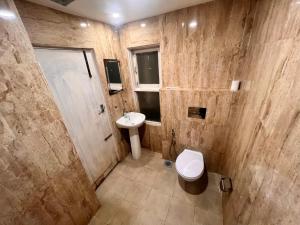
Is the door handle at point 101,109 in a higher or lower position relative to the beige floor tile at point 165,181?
higher

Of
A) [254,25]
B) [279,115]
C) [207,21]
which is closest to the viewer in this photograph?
[279,115]

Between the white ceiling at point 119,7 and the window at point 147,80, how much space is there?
21.4 inches

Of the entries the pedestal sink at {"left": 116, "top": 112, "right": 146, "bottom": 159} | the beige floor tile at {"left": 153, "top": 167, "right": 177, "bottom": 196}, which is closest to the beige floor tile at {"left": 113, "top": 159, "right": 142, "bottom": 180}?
the pedestal sink at {"left": 116, "top": 112, "right": 146, "bottom": 159}

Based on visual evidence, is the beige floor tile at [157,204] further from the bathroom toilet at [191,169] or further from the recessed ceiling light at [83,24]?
the recessed ceiling light at [83,24]

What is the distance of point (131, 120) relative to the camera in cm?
226

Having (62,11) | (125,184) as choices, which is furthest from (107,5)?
(125,184)

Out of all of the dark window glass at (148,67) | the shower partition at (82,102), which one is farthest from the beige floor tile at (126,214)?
the dark window glass at (148,67)

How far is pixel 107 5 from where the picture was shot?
4.32ft

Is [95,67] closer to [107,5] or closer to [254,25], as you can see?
[107,5]

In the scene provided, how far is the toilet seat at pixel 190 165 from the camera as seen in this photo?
161 cm

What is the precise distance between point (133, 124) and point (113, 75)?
896 millimetres

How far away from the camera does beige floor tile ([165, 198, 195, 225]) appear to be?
1.53 meters

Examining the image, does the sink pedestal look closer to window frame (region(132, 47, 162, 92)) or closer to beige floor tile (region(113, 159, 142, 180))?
beige floor tile (region(113, 159, 142, 180))

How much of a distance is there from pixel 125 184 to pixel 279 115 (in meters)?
2.13
